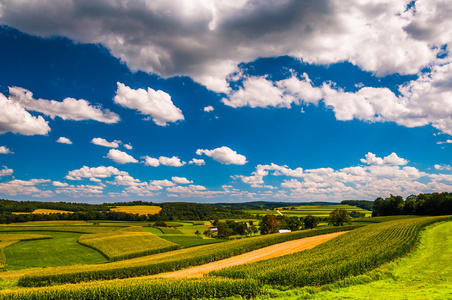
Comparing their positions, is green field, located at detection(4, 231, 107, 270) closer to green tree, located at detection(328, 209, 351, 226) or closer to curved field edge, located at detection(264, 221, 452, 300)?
curved field edge, located at detection(264, 221, 452, 300)

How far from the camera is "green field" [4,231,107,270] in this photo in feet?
154

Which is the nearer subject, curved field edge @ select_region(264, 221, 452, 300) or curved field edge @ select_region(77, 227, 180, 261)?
curved field edge @ select_region(264, 221, 452, 300)

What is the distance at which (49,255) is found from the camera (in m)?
54.2

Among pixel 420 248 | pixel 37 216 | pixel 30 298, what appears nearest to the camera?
pixel 30 298

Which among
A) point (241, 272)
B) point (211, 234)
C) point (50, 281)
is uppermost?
point (241, 272)

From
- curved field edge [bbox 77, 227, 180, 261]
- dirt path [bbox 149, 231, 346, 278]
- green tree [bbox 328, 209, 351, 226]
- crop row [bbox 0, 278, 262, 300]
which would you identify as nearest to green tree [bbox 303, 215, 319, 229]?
green tree [bbox 328, 209, 351, 226]

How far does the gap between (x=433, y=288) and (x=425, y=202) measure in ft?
348

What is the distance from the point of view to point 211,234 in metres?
97.8

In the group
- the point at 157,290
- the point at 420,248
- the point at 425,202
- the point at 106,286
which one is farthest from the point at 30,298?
the point at 425,202

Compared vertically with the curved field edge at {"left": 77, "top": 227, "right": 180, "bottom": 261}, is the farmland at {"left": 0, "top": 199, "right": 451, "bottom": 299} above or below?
above

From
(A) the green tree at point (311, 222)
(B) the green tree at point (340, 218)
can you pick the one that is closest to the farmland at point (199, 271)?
(B) the green tree at point (340, 218)

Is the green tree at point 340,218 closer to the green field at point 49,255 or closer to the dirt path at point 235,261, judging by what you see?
the dirt path at point 235,261

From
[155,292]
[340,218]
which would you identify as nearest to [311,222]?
[340,218]

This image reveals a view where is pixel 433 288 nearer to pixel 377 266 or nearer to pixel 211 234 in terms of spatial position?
pixel 377 266
